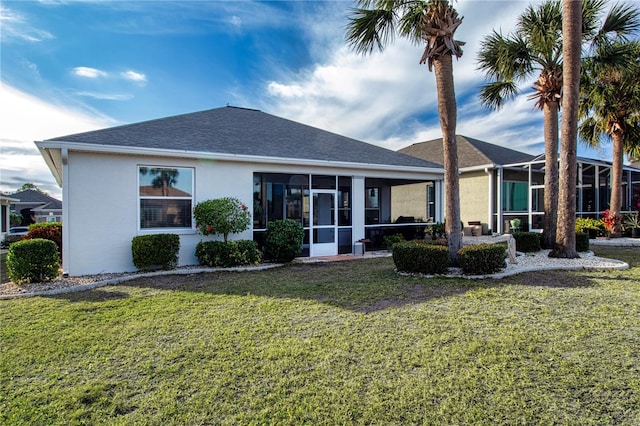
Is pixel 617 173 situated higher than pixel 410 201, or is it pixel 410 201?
pixel 617 173

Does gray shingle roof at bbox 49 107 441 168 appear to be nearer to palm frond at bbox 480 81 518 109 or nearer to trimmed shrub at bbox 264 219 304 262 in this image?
trimmed shrub at bbox 264 219 304 262

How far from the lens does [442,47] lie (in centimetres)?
813

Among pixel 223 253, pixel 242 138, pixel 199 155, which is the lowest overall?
pixel 223 253

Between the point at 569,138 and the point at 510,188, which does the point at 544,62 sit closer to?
the point at 569,138

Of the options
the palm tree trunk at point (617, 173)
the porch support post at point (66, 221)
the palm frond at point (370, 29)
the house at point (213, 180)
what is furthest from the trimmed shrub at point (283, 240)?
the palm tree trunk at point (617, 173)

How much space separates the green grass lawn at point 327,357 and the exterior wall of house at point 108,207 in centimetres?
214

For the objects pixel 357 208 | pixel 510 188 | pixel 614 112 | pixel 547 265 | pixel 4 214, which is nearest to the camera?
pixel 547 265

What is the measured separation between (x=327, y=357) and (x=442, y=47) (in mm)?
7853

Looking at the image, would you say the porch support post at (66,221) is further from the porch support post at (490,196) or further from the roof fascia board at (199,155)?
the porch support post at (490,196)

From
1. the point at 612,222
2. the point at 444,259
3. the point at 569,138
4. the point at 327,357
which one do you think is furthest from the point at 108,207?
the point at 612,222

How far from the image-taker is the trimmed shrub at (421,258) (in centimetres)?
797

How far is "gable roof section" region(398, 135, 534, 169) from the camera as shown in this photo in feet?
59.9

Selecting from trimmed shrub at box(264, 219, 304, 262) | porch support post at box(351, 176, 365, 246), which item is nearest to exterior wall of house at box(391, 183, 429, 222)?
porch support post at box(351, 176, 365, 246)

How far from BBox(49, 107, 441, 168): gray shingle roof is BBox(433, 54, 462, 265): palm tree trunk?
4117mm
